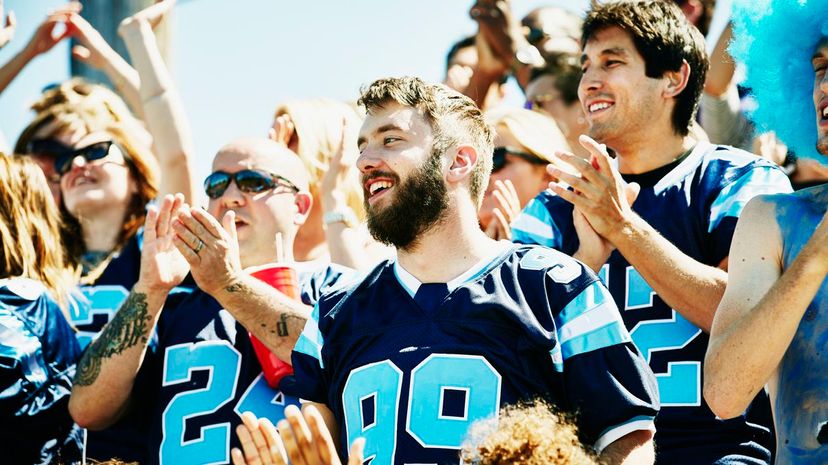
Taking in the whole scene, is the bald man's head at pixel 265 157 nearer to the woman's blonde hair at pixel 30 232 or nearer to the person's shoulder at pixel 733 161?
the woman's blonde hair at pixel 30 232

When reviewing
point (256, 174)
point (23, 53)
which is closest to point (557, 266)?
point (256, 174)

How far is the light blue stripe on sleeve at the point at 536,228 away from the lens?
160 inches

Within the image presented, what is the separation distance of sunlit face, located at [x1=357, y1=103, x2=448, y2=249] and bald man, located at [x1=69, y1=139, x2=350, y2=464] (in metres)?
0.62

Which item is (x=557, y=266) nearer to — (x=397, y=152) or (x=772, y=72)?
(x=397, y=152)

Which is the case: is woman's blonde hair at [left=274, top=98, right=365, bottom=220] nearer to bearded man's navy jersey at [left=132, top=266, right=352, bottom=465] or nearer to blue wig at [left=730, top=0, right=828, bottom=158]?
bearded man's navy jersey at [left=132, top=266, right=352, bottom=465]

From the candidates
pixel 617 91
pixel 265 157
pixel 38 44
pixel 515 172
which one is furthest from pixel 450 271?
pixel 38 44

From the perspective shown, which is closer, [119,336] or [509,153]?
[119,336]

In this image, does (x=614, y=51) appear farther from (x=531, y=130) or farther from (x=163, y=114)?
(x=163, y=114)

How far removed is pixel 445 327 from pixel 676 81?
5.21ft

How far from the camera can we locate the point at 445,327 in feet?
10.8

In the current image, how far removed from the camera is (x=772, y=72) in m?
3.52

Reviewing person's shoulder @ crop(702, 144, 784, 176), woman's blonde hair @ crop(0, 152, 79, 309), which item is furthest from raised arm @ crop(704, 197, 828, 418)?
woman's blonde hair @ crop(0, 152, 79, 309)

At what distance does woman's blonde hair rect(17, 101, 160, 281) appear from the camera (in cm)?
536

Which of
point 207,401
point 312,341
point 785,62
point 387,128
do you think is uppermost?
point 785,62
